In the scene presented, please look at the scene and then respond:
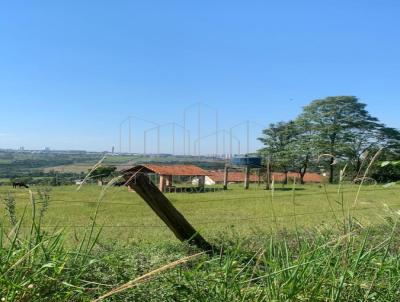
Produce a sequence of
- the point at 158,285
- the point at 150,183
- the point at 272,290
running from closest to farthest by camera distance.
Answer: the point at 272,290 → the point at 158,285 → the point at 150,183

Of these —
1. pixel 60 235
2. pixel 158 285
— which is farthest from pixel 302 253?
pixel 60 235

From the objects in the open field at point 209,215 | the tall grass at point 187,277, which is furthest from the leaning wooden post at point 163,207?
the tall grass at point 187,277

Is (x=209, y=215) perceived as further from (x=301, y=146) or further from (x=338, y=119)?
(x=338, y=119)

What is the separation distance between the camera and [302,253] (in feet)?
9.62

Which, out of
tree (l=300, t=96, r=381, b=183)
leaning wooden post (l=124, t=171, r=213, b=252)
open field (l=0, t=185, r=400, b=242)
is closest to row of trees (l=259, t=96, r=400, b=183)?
tree (l=300, t=96, r=381, b=183)

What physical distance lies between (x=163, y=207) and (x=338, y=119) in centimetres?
7152

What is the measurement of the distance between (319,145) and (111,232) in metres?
60.7

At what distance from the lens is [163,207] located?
5250 millimetres

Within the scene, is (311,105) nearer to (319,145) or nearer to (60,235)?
(319,145)

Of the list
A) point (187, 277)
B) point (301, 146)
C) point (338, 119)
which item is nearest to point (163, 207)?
point (187, 277)

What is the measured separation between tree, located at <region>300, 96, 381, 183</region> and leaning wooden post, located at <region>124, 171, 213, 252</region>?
65.5 metres

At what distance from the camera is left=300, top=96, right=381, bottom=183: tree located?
7112 centimetres

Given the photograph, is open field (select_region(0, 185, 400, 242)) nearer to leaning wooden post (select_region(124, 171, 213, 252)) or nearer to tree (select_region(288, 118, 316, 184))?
leaning wooden post (select_region(124, 171, 213, 252))

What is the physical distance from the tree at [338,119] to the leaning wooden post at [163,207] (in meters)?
65.5
